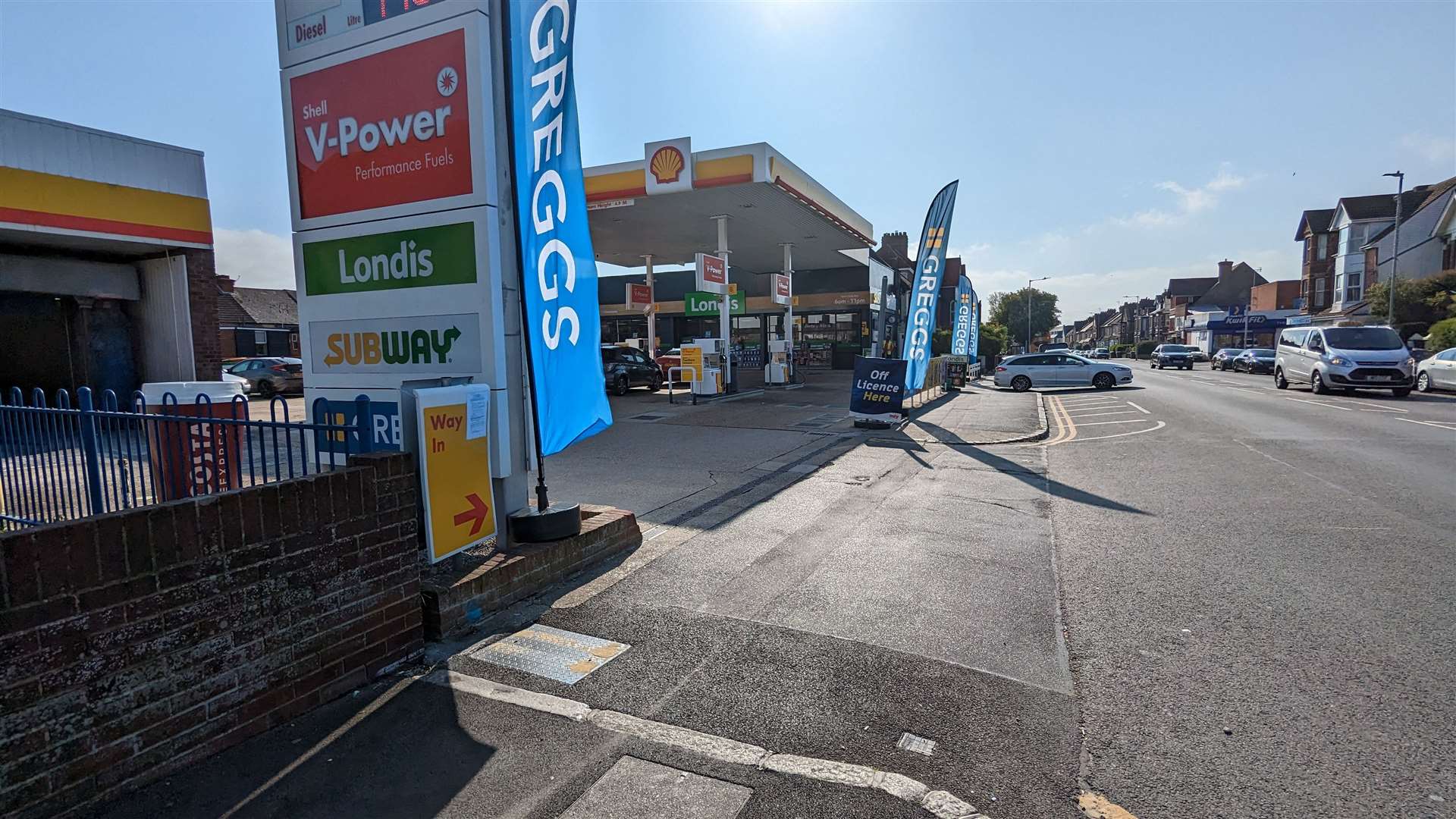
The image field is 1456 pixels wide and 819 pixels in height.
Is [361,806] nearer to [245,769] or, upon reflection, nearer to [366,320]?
[245,769]

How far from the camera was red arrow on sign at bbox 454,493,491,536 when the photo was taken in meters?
4.79

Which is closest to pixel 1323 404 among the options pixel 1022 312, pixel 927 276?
pixel 927 276

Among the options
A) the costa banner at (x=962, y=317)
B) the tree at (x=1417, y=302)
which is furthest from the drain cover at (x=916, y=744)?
the tree at (x=1417, y=302)

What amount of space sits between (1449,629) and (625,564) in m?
5.54

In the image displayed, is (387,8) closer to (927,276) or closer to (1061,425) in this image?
(927,276)

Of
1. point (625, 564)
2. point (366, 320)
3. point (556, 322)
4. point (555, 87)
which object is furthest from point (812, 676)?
point (555, 87)

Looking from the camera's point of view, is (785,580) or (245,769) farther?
(785,580)

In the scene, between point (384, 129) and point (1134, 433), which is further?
point (1134, 433)

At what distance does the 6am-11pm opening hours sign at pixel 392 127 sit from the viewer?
5.07m

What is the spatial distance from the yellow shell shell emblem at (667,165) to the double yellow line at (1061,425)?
454 inches

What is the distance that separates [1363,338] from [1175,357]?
2779cm

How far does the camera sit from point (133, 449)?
4.42m

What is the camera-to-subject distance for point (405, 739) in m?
3.20

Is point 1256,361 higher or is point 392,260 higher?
point 392,260
